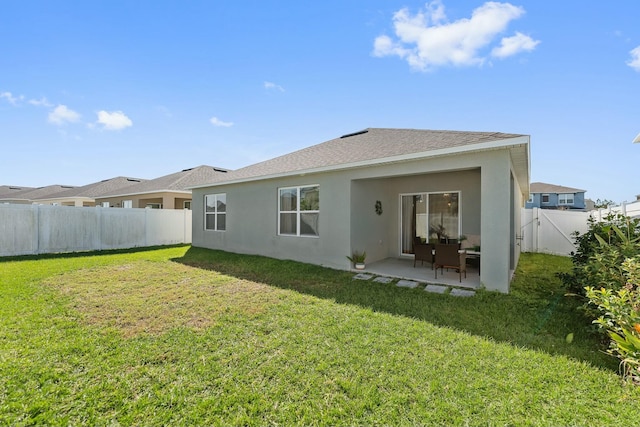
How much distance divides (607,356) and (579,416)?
168 cm

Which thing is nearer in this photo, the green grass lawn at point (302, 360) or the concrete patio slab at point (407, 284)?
the green grass lawn at point (302, 360)

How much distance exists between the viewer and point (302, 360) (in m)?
3.32

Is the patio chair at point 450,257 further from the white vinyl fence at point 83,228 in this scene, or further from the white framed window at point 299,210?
the white vinyl fence at point 83,228

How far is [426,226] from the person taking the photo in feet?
31.8

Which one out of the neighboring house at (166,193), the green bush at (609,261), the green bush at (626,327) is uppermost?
the neighboring house at (166,193)

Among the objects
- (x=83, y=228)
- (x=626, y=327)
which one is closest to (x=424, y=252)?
(x=626, y=327)

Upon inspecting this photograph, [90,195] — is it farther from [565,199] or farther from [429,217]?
[565,199]

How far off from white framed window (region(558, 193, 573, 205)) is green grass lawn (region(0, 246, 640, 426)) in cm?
4171

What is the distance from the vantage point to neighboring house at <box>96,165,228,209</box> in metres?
17.5

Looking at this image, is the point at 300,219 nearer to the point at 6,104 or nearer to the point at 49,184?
the point at 6,104

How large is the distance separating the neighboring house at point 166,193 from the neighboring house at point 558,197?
41.2m

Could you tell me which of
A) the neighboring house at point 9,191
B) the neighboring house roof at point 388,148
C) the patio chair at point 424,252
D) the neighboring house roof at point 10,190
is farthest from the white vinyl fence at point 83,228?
the neighboring house roof at point 10,190

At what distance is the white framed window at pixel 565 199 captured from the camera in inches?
1455

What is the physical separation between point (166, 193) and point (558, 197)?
1862 inches
